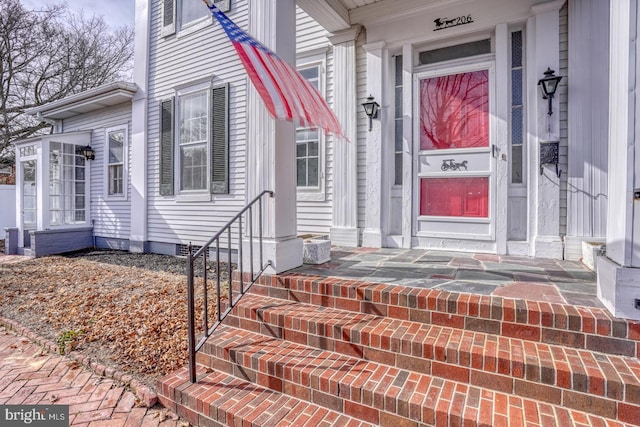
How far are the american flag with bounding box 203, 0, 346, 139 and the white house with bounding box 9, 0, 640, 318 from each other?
0.46 metres

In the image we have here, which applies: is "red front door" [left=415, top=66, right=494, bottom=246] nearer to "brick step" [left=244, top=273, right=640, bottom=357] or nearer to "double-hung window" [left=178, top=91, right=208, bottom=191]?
"brick step" [left=244, top=273, right=640, bottom=357]

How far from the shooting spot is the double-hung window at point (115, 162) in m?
7.41

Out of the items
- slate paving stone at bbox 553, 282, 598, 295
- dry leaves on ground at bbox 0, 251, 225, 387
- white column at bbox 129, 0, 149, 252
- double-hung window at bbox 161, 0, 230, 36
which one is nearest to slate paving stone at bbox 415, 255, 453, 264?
slate paving stone at bbox 553, 282, 598, 295

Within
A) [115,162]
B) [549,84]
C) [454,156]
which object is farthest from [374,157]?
[115,162]

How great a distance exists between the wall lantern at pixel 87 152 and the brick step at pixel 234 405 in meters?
7.62

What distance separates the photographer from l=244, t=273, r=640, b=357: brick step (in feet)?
5.84

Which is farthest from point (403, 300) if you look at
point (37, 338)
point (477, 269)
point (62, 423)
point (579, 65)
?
point (37, 338)

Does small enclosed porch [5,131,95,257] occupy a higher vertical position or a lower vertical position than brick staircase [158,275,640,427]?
higher

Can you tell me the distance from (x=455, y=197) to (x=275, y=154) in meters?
2.27

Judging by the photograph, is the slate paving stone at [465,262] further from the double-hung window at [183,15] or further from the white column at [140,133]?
the white column at [140,133]

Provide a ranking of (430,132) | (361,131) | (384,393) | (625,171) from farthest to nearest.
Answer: (361,131)
(430,132)
(625,171)
(384,393)

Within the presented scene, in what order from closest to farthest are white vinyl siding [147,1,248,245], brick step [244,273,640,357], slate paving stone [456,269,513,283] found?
brick step [244,273,640,357], slate paving stone [456,269,513,283], white vinyl siding [147,1,248,245]

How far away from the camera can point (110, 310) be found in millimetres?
3693

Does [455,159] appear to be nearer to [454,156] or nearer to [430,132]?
[454,156]
